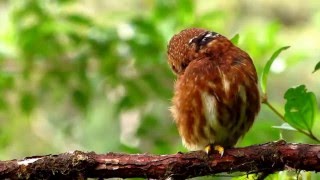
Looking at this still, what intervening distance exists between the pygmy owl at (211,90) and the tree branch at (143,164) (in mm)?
162

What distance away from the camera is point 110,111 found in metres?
5.14

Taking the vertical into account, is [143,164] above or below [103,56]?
below

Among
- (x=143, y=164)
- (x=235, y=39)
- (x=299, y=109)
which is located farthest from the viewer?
(x=235, y=39)

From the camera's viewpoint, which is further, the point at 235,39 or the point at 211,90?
the point at 235,39

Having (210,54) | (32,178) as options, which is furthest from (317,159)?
(32,178)

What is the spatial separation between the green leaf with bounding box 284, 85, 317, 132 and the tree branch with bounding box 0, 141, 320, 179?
0.12m

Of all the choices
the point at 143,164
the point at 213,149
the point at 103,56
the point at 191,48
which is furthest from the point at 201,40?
the point at 103,56

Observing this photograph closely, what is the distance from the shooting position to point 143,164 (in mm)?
2125

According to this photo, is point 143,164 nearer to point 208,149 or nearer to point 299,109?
point 208,149

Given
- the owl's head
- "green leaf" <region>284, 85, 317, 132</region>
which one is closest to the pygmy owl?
the owl's head

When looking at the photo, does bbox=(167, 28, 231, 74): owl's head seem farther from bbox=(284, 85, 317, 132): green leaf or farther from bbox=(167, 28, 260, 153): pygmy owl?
bbox=(284, 85, 317, 132): green leaf

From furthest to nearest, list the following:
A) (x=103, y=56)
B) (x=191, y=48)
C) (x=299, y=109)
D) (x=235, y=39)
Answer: (x=103, y=56) → (x=235, y=39) → (x=191, y=48) → (x=299, y=109)

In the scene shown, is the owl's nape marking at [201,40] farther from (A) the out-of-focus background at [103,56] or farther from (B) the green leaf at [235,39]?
(A) the out-of-focus background at [103,56]

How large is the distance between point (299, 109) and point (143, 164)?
538 mm
